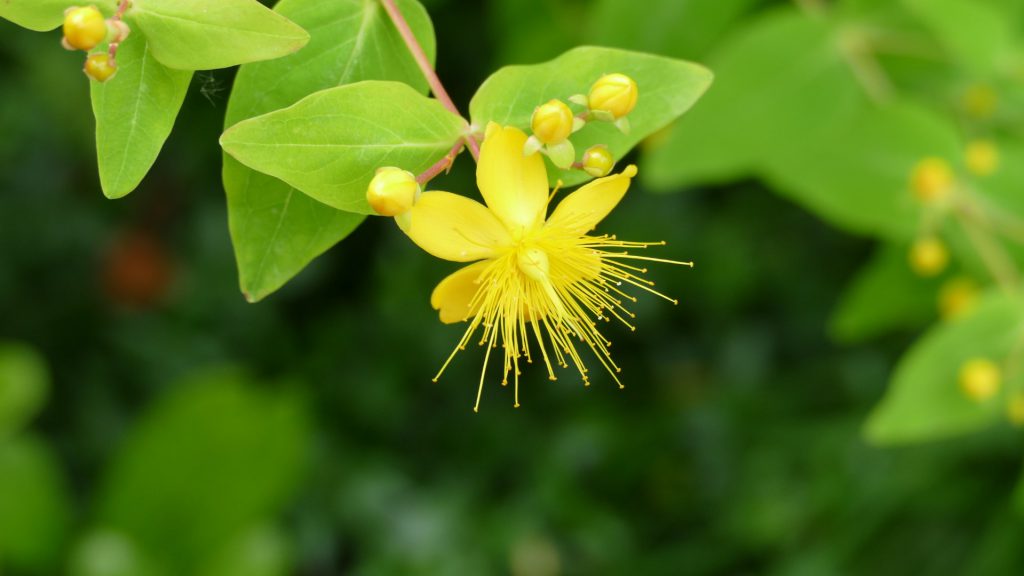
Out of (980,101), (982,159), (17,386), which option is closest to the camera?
(982,159)

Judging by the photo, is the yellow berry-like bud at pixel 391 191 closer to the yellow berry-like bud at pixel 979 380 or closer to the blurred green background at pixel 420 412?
the yellow berry-like bud at pixel 979 380

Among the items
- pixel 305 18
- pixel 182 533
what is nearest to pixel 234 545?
pixel 182 533

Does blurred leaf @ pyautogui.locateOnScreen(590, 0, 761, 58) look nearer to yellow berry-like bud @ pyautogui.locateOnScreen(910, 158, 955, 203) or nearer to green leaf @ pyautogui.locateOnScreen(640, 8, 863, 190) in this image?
green leaf @ pyautogui.locateOnScreen(640, 8, 863, 190)

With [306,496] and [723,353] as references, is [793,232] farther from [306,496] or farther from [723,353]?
[306,496]

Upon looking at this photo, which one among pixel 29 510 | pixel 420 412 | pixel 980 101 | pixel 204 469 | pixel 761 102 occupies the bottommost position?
pixel 29 510

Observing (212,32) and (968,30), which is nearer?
(212,32)

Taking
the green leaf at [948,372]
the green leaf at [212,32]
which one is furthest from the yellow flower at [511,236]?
the green leaf at [948,372]

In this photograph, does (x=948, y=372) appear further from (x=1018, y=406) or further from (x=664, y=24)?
(x=664, y=24)

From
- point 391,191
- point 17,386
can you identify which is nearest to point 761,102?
point 391,191
